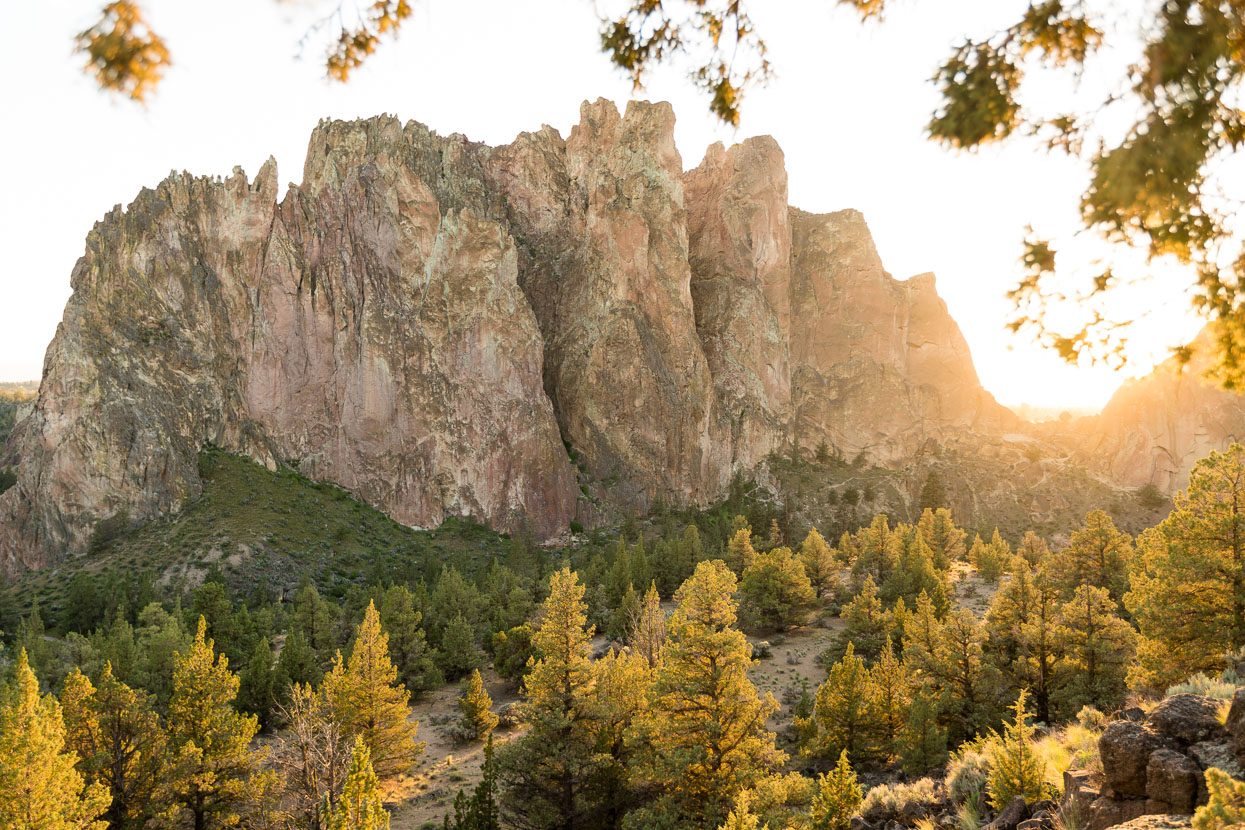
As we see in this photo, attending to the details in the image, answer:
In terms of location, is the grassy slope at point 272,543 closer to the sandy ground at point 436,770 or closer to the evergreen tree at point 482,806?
the sandy ground at point 436,770

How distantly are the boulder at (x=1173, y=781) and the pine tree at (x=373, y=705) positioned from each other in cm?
2155

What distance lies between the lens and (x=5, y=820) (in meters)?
13.1

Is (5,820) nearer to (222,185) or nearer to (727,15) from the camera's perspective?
(727,15)

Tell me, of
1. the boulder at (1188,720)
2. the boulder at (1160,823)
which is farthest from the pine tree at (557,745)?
the boulder at (1160,823)

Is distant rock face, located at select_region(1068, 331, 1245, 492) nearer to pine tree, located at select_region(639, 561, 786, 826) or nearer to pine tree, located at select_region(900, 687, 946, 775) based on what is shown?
pine tree, located at select_region(900, 687, 946, 775)

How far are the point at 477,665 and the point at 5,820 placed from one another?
2642 cm

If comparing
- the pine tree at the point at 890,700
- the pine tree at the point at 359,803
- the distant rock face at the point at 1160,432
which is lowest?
the pine tree at the point at 890,700

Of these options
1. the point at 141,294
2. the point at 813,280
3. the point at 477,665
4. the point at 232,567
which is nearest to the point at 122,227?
the point at 141,294

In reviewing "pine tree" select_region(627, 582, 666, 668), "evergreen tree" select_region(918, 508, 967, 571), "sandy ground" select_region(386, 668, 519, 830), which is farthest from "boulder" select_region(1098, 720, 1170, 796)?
"evergreen tree" select_region(918, 508, 967, 571)

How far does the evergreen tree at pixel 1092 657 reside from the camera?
63.3 ft

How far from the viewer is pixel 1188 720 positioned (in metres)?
8.05

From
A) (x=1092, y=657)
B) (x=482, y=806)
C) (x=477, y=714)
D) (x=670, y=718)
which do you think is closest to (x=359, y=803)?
(x=482, y=806)

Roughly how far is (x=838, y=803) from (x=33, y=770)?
1651 cm

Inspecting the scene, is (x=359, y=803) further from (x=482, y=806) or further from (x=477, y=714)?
(x=477, y=714)
